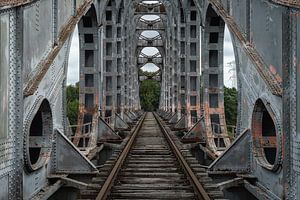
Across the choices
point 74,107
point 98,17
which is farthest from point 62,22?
point 74,107

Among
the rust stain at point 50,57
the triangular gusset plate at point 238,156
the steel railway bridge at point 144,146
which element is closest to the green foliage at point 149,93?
the rust stain at point 50,57

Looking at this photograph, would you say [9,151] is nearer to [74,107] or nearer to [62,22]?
[62,22]

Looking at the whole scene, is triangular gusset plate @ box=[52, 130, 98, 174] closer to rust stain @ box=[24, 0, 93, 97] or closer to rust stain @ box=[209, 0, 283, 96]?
rust stain @ box=[24, 0, 93, 97]

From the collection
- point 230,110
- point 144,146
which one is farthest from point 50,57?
point 230,110

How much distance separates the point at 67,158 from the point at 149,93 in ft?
311

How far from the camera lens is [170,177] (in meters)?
9.09

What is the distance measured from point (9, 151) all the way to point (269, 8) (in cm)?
529

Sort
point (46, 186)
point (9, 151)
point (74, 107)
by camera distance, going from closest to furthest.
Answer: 1. point (9, 151)
2. point (46, 186)
3. point (74, 107)

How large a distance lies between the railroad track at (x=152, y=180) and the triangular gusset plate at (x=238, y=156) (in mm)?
611

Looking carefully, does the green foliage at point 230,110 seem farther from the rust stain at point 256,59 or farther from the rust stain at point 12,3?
the rust stain at point 12,3

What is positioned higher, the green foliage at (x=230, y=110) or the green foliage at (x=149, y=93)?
the green foliage at (x=149, y=93)

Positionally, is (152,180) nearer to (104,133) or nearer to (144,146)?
(144,146)

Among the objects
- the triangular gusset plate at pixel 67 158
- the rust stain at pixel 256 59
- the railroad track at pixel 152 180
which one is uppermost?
the rust stain at pixel 256 59

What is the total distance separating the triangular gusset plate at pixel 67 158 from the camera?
9188 millimetres
